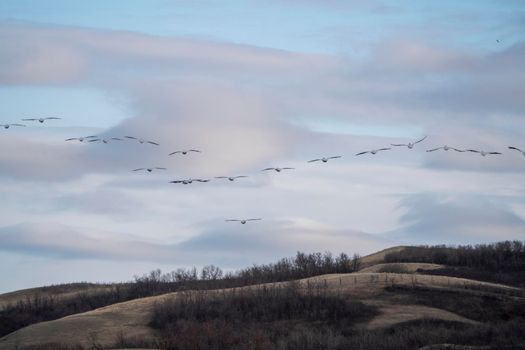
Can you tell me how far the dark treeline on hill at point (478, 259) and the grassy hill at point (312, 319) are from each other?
38.9ft

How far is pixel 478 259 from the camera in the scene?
75.9m

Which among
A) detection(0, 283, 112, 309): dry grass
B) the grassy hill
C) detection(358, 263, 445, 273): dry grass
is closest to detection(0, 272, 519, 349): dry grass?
the grassy hill

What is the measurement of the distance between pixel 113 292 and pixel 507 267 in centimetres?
2733

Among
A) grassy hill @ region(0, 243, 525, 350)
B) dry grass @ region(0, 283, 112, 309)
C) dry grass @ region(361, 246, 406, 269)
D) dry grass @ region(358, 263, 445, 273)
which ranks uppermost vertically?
dry grass @ region(361, 246, 406, 269)

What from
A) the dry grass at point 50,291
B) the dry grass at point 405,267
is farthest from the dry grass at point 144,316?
the dry grass at point 50,291

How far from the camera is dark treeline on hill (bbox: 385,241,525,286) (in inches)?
2653

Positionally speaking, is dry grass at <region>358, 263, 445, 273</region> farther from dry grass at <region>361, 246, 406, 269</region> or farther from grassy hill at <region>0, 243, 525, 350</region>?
dry grass at <region>361, 246, 406, 269</region>

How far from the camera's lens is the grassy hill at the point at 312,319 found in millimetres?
40094

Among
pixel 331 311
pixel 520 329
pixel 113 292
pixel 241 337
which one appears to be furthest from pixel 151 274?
pixel 520 329

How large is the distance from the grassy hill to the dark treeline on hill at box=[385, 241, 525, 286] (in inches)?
467

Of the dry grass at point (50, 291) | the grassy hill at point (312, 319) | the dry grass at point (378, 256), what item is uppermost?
the dry grass at point (378, 256)

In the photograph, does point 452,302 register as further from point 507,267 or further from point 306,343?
point 507,267

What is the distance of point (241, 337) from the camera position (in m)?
42.3

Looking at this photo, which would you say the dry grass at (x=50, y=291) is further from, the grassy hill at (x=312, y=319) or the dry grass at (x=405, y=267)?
the grassy hill at (x=312, y=319)
